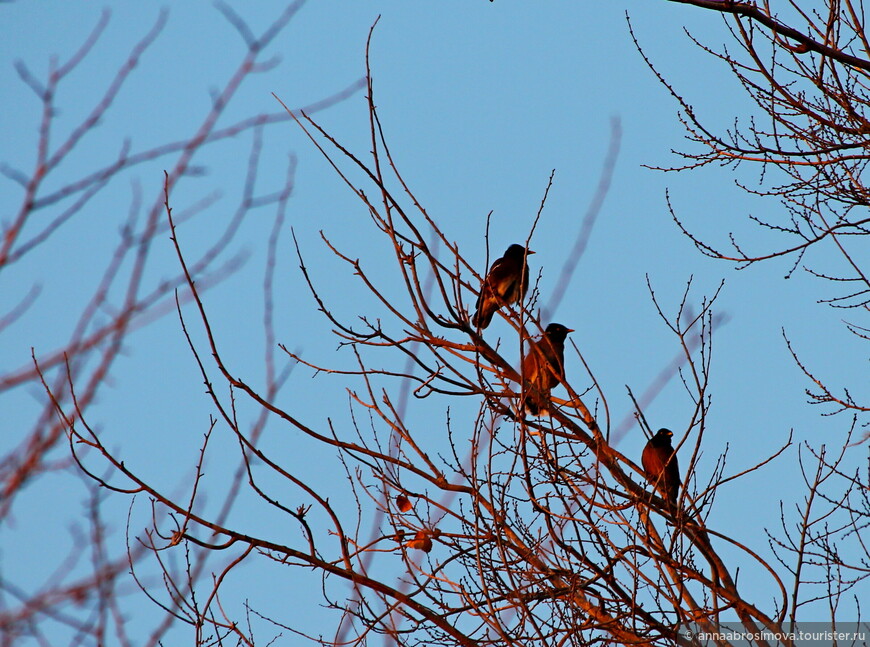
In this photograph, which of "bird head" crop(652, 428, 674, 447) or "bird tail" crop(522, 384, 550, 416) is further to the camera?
"bird head" crop(652, 428, 674, 447)

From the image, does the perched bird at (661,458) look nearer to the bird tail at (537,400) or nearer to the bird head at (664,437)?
the bird head at (664,437)

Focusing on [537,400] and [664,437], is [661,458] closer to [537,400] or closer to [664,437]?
[664,437]

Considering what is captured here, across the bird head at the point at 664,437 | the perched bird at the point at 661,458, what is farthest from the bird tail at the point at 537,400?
the bird head at the point at 664,437

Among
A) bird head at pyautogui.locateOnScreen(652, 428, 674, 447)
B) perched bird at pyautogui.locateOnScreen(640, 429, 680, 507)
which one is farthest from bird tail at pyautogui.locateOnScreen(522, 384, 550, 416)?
bird head at pyautogui.locateOnScreen(652, 428, 674, 447)

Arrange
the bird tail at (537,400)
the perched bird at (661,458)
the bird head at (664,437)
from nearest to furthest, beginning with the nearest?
the bird tail at (537,400)
the perched bird at (661,458)
the bird head at (664,437)

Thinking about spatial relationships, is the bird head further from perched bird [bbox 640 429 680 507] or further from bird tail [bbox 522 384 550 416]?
bird tail [bbox 522 384 550 416]

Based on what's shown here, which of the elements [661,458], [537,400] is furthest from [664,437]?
[537,400]

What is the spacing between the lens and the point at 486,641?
12.1 ft

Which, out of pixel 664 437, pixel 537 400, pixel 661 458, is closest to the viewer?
pixel 537 400

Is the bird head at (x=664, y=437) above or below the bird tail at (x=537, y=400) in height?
above

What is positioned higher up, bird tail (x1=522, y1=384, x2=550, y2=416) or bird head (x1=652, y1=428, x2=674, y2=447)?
bird head (x1=652, y1=428, x2=674, y2=447)

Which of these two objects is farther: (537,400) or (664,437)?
(664,437)

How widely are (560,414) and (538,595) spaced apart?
0.93 m

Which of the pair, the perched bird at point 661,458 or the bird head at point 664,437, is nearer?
the perched bird at point 661,458
